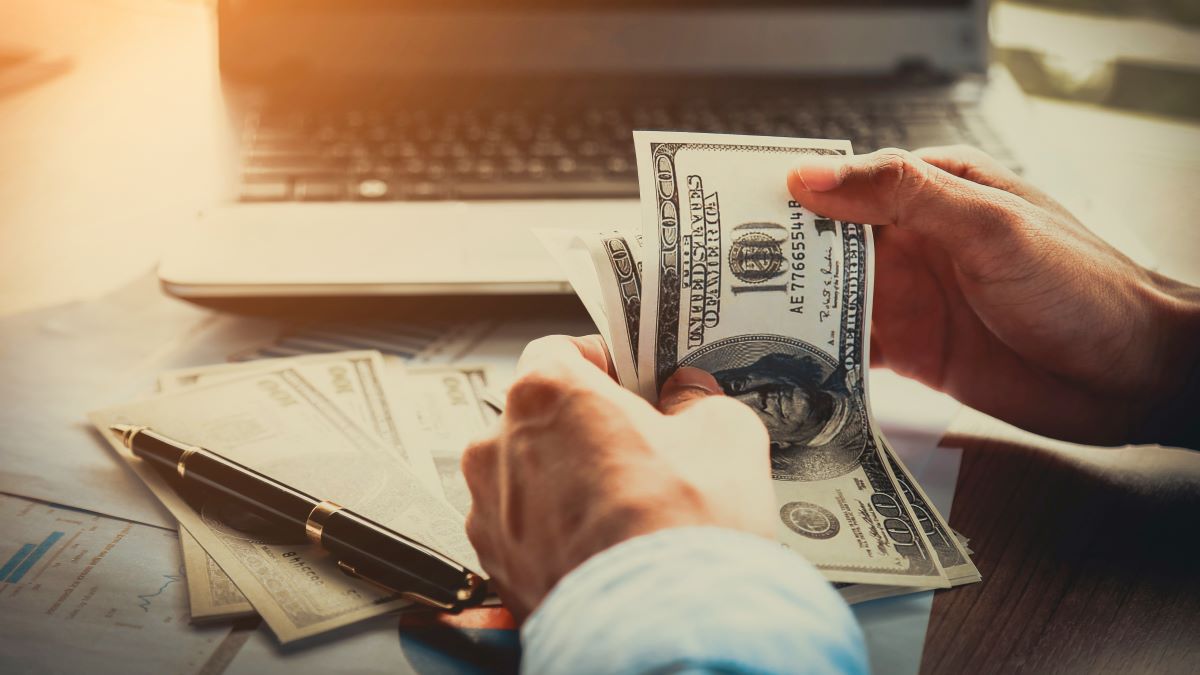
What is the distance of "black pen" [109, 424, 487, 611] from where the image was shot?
619 millimetres

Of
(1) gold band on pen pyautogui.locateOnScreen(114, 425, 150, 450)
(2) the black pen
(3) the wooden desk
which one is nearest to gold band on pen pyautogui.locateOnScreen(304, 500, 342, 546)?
(2) the black pen

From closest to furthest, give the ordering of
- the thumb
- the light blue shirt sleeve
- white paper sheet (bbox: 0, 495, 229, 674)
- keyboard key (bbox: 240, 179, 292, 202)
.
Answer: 1. the light blue shirt sleeve
2. white paper sheet (bbox: 0, 495, 229, 674)
3. the thumb
4. keyboard key (bbox: 240, 179, 292, 202)

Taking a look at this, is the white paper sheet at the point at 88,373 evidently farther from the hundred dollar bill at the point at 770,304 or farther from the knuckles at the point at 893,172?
the knuckles at the point at 893,172

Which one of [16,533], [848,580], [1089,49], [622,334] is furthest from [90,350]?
[1089,49]

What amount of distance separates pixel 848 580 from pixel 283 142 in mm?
839

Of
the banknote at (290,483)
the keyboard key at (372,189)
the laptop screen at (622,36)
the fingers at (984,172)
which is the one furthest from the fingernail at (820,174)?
the laptop screen at (622,36)

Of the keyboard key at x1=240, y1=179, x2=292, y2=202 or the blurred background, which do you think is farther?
the blurred background

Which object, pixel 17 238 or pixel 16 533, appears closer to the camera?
pixel 16 533

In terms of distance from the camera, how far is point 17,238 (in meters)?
Result: 1.14

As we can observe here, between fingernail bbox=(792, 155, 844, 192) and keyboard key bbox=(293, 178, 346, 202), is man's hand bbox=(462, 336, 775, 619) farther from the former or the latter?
keyboard key bbox=(293, 178, 346, 202)

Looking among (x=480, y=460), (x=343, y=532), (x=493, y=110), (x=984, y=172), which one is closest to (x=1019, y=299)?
(x=984, y=172)

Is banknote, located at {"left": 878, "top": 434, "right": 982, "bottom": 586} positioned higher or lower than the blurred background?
lower

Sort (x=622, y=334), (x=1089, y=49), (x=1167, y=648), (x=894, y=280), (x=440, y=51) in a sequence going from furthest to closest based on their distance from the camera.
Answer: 1. (x=1089, y=49)
2. (x=440, y=51)
3. (x=894, y=280)
4. (x=622, y=334)
5. (x=1167, y=648)

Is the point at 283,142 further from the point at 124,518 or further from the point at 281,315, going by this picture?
the point at 124,518
